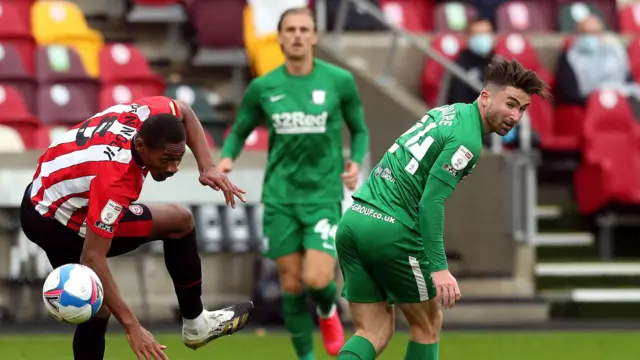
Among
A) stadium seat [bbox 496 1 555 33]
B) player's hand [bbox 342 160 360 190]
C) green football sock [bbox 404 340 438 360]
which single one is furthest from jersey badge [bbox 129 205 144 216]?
stadium seat [bbox 496 1 555 33]

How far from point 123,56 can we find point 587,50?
5.42 m

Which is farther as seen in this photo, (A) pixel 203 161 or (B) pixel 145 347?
(A) pixel 203 161

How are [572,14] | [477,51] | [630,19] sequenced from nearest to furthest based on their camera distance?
[477,51]
[572,14]
[630,19]

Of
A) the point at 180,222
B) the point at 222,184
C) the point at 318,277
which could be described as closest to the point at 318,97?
the point at 318,277

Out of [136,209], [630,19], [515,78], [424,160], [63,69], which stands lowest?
[63,69]

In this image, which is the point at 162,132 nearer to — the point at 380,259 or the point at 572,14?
the point at 380,259

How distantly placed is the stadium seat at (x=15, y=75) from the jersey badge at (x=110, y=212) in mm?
8240

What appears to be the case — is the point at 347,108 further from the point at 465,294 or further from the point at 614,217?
the point at 614,217

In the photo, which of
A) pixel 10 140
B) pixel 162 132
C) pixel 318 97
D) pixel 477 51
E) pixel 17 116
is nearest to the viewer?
pixel 162 132

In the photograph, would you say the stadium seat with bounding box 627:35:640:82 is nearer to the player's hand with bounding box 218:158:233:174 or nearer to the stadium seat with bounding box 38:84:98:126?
the stadium seat with bounding box 38:84:98:126

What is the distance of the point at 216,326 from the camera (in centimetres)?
783

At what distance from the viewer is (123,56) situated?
15203mm

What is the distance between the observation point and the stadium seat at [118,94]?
14547 mm

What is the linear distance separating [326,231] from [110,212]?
283 centimetres
